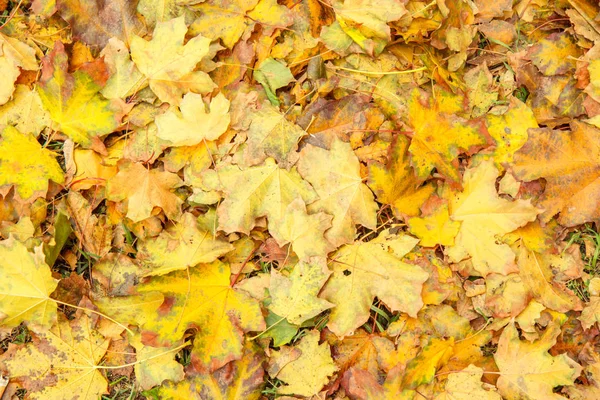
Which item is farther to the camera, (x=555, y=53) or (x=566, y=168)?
(x=555, y=53)

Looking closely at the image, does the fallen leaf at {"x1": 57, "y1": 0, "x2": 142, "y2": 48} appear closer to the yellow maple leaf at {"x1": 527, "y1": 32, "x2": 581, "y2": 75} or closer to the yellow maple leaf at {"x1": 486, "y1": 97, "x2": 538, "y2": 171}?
the yellow maple leaf at {"x1": 486, "y1": 97, "x2": 538, "y2": 171}

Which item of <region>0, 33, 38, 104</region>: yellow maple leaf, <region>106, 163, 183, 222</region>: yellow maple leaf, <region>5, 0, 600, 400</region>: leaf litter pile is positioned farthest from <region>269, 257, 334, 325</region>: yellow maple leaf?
<region>0, 33, 38, 104</region>: yellow maple leaf

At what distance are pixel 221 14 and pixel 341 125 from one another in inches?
22.2

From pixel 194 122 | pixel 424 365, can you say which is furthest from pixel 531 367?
pixel 194 122

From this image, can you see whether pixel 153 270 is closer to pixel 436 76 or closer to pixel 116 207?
pixel 116 207

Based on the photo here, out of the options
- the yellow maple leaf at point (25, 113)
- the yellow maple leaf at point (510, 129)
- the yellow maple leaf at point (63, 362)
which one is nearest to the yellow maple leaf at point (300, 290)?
the yellow maple leaf at point (63, 362)

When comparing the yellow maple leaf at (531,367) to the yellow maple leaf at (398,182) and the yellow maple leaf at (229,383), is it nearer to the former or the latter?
the yellow maple leaf at (398,182)

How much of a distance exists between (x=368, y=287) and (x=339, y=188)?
1.11 feet

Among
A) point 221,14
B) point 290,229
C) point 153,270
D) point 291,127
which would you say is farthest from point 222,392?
point 221,14

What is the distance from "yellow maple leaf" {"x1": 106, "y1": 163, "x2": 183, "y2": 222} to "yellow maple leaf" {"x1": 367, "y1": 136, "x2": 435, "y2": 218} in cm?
69

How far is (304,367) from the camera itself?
6.40ft

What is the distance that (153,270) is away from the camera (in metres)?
1.94

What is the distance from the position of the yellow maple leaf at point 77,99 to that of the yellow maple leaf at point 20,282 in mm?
419

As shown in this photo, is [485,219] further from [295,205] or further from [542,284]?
[295,205]
